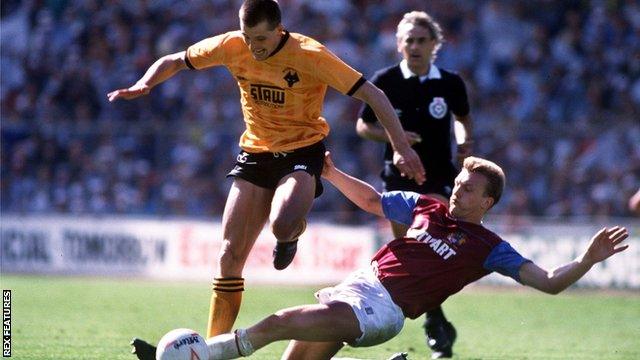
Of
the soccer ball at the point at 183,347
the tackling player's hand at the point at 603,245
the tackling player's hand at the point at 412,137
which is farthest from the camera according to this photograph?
the tackling player's hand at the point at 412,137

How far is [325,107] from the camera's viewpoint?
20297mm

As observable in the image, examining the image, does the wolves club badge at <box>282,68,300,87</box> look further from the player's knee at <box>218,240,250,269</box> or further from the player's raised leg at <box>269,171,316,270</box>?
the player's knee at <box>218,240,250,269</box>

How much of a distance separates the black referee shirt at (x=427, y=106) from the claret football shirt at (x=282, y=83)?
1.75 m

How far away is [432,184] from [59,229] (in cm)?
1147

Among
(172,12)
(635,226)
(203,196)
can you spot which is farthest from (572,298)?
(172,12)

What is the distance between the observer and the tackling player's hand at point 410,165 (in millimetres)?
7551

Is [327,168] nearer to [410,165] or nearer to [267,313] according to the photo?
[410,165]

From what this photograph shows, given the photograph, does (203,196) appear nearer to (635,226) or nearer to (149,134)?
(149,134)

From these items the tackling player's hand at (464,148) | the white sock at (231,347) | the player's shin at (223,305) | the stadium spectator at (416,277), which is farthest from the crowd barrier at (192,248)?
the white sock at (231,347)

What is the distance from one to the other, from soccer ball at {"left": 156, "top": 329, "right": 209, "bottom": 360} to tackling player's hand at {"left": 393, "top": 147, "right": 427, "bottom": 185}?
5.83 ft

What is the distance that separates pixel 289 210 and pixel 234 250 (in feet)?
1.77

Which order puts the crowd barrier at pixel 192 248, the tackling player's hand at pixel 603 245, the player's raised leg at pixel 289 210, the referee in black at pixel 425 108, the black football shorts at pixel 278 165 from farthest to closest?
the crowd barrier at pixel 192 248, the referee in black at pixel 425 108, the black football shorts at pixel 278 165, the player's raised leg at pixel 289 210, the tackling player's hand at pixel 603 245

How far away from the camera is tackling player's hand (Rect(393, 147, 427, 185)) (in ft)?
24.8

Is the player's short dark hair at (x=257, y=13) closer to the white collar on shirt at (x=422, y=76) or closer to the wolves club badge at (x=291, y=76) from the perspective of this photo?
the wolves club badge at (x=291, y=76)
